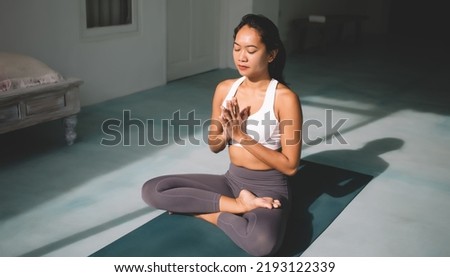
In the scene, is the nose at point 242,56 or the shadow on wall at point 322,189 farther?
the shadow on wall at point 322,189

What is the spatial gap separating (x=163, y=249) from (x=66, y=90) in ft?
4.98

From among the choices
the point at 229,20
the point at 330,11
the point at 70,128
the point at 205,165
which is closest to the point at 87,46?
the point at 70,128

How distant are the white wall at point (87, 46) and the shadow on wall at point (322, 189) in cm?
207

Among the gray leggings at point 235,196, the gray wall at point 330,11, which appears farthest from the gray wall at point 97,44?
the gray leggings at point 235,196

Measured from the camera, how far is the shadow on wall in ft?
7.55

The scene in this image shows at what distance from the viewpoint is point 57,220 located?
2.38 m

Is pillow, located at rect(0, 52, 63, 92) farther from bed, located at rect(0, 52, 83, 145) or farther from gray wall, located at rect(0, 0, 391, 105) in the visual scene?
gray wall, located at rect(0, 0, 391, 105)

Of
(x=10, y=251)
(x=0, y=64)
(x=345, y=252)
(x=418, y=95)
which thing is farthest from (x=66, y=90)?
(x=418, y=95)

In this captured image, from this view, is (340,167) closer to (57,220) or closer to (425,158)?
(425,158)

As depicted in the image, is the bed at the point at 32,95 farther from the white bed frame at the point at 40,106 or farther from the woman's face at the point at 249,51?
the woman's face at the point at 249,51

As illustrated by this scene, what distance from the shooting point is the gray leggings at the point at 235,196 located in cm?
205

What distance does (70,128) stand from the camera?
333 centimetres

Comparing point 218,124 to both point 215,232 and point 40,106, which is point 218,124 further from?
point 40,106

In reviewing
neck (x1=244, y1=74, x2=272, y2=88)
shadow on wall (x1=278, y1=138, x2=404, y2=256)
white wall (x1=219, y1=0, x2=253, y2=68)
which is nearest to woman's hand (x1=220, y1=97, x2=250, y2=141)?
neck (x1=244, y1=74, x2=272, y2=88)
